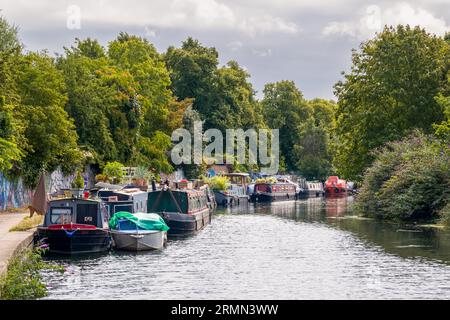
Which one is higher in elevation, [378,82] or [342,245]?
[378,82]

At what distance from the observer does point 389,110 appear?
72.7 m

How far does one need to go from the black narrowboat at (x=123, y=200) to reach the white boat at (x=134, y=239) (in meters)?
5.91

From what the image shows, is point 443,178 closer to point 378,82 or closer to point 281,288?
point 378,82

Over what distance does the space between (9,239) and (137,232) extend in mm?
7063

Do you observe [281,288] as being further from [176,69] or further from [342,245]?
[176,69]

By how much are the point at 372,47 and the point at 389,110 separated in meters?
5.71

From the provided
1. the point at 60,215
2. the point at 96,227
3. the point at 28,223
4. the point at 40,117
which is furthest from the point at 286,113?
the point at 96,227

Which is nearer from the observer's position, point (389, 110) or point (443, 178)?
point (443, 178)

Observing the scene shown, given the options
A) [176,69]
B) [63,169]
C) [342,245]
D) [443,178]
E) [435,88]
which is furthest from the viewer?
[176,69]

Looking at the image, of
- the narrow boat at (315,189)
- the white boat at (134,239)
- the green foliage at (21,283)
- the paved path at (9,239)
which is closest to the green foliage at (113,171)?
the paved path at (9,239)

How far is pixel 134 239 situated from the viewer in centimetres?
4062
